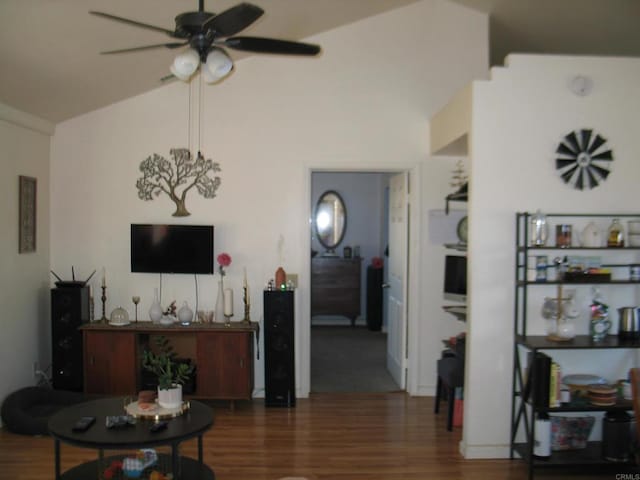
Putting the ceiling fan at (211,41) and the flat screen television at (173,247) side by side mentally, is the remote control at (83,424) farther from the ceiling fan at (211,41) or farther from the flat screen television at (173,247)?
the flat screen television at (173,247)

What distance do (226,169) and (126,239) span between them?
116 cm

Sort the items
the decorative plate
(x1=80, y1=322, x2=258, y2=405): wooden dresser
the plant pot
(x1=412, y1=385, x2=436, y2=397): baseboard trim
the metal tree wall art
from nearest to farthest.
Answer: the plant pot
the decorative plate
(x1=80, y1=322, x2=258, y2=405): wooden dresser
the metal tree wall art
(x1=412, y1=385, x2=436, y2=397): baseboard trim

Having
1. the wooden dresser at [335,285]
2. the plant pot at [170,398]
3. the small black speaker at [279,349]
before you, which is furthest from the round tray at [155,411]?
the wooden dresser at [335,285]

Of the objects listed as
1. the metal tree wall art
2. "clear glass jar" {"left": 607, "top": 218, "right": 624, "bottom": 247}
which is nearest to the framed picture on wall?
the metal tree wall art

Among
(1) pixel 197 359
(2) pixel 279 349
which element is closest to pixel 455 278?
(2) pixel 279 349

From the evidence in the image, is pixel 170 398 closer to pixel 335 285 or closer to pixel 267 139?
pixel 267 139

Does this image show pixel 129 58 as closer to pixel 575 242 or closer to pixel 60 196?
pixel 60 196

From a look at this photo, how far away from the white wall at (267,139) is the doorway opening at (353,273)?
244 cm

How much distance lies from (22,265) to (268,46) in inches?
127

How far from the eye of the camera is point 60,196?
5.52m

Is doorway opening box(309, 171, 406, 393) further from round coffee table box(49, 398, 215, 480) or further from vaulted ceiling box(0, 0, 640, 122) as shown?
round coffee table box(49, 398, 215, 480)

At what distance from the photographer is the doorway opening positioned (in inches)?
322

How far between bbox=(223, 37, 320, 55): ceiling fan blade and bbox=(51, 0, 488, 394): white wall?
230 centimetres

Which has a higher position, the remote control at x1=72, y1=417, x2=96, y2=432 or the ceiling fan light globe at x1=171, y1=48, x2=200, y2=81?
the ceiling fan light globe at x1=171, y1=48, x2=200, y2=81
